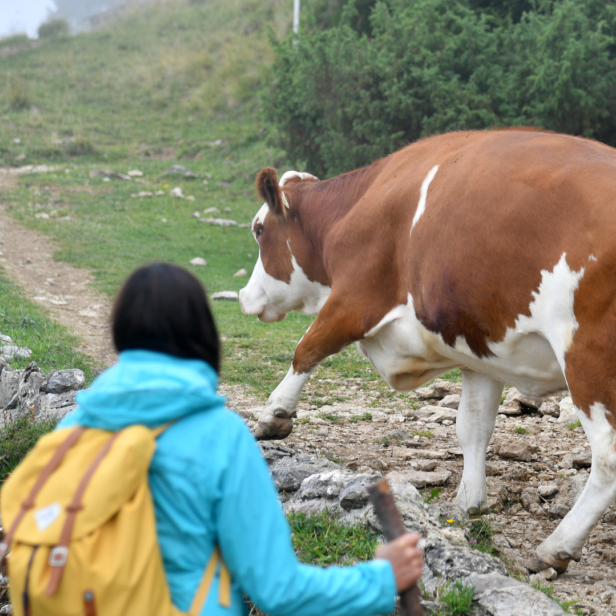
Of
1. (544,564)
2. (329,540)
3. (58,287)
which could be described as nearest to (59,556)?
(329,540)

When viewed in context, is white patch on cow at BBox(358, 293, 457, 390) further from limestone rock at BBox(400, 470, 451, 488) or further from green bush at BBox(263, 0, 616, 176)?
green bush at BBox(263, 0, 616, 176)

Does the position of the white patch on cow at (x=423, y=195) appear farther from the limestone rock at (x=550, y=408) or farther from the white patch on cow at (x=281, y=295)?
the limestone rock at (x=550, y=408)

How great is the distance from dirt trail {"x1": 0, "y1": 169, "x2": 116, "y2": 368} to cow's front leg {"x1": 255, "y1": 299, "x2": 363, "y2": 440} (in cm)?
244

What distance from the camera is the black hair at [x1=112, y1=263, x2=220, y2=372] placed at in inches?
63.0

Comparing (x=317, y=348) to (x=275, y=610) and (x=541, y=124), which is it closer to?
(x=275, y=610)

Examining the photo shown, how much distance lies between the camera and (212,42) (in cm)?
2677

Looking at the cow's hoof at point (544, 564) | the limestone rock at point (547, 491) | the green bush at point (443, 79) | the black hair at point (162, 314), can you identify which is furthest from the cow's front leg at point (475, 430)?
the green bush at point (443, 79)

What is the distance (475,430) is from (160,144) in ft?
60.1

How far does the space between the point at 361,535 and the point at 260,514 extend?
1769 mm

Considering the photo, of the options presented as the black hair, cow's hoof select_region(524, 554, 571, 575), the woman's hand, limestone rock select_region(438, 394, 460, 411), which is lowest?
limestone rock select_region(438, 394, 460, 411)

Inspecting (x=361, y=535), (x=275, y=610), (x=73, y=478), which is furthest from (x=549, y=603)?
(x=73, y=478)

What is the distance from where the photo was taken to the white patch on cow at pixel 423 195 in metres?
3.57

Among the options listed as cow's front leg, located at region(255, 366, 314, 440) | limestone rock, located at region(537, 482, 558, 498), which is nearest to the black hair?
cow's front leg, located at region(255, 366, 314, 440)

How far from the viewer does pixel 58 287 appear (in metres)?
9.55
